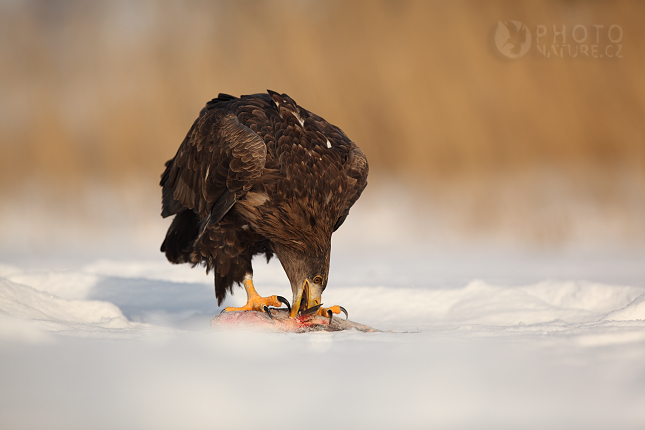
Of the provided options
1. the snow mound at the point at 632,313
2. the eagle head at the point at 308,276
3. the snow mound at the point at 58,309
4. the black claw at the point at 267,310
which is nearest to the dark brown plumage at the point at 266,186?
the eagle head at the point at 308,276

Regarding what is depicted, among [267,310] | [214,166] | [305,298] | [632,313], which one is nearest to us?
[632,313]

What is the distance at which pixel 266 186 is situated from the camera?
3.87m

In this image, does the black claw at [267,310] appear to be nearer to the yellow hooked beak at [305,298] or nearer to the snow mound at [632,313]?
the yellow hooked beak at [305,298]

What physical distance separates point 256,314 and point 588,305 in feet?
7.92

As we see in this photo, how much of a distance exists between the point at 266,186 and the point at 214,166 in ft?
1.46

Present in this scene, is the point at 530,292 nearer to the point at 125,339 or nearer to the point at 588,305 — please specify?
the point at 588,305

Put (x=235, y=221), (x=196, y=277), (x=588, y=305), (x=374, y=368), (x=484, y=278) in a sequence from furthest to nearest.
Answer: (x=196, y=277) < (x=484, y=278) < (x=588, y=305) < (x=235, y=221) < (x=374, y=368)

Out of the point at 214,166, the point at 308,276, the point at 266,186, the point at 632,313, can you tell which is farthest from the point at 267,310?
the point at 632,313

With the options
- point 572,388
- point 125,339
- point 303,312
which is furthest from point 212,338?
point 572,388

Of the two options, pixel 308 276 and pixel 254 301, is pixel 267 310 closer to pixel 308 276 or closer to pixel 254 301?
pixel 254 301

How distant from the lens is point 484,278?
5758 millimetres

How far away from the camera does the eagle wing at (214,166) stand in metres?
3.87

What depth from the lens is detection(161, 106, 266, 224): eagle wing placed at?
387 cm

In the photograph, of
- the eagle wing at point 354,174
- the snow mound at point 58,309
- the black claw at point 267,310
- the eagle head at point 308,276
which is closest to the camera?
the snow mound at point 58,309
